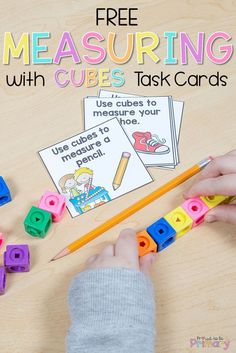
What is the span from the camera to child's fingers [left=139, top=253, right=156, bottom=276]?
31.4 inches

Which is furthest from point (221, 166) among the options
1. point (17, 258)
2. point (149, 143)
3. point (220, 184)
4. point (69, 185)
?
point (17, 258)

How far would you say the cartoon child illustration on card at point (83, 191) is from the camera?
86 centimetres

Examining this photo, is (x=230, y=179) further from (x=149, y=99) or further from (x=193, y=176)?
(x=149, y=99)

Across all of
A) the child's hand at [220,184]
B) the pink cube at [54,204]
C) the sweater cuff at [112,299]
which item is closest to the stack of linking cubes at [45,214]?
the pink cube at [54,204]

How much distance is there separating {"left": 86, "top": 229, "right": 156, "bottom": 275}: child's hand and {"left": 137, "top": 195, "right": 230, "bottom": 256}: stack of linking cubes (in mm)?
17

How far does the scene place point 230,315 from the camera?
2.57 ft

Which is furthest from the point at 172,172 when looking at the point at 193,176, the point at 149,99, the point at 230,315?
the point at 230,315

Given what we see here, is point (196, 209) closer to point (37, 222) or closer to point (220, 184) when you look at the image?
point (220, 184)

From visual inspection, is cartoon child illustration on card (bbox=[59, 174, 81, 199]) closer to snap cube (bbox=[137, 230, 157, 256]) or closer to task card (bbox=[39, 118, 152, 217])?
task card (bbox=[39, 118, 152, 217])

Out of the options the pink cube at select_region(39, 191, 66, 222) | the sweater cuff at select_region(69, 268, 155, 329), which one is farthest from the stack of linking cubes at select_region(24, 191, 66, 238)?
the sweater cuff at select_region(69, 268, 155, 329)

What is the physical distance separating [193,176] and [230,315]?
0.23m

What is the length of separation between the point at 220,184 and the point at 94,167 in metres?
0.21

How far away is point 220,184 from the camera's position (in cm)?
84

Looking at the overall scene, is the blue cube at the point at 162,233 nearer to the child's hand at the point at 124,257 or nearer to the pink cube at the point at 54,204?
the child's hand at the point at 124,257
